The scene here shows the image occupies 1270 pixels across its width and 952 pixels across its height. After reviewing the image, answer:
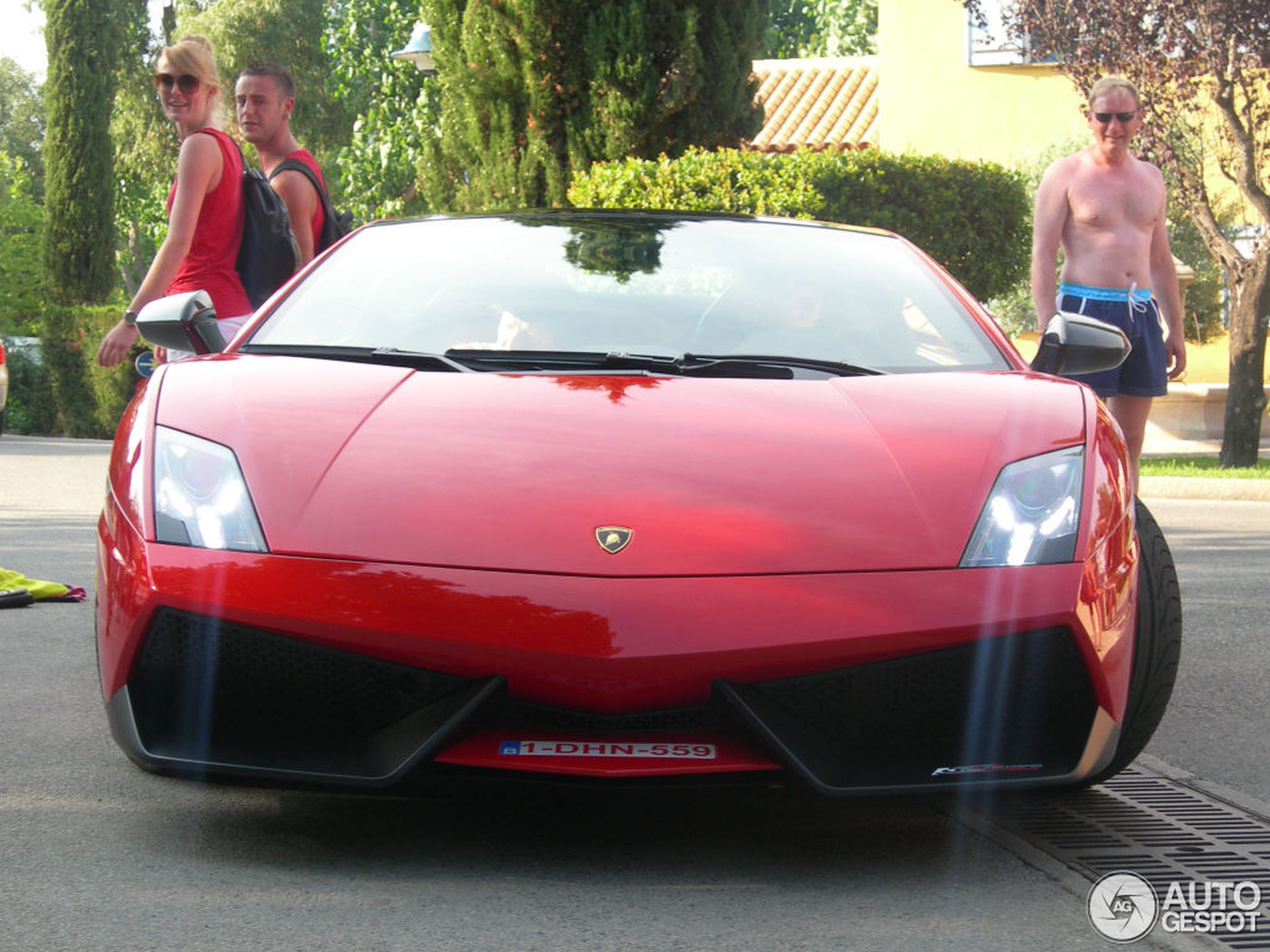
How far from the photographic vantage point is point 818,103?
30.0 m

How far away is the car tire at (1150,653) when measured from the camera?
3451mm

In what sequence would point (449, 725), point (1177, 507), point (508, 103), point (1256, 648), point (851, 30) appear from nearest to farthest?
point (449, 725) → point (1256, 648) → point (1177, 507) → point (508, 103) → point (851, 30)

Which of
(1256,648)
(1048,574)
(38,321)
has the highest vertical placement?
(1048,574)

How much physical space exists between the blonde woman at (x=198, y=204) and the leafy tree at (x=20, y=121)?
67.9m

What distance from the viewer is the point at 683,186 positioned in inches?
581

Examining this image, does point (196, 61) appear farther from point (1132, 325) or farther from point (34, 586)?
point (1132, 325)

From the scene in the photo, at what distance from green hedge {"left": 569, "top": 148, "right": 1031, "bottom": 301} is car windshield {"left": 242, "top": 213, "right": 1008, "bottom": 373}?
381 inches

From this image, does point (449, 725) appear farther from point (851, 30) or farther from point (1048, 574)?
point (851, 30)

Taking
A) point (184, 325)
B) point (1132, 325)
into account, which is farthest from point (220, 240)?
point (1132, 325)

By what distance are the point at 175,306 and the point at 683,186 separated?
10.8 m

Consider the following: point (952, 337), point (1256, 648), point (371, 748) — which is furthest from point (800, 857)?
point (1256, 648)

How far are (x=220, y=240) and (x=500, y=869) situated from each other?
10.8 ft

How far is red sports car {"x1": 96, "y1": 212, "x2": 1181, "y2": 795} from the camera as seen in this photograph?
2.94 metres

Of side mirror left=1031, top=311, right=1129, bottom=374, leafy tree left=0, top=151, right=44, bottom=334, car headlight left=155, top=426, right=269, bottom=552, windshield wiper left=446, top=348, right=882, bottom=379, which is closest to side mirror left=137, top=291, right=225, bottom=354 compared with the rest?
windshield wiper left=446, top=348, right=882, bottom=379
